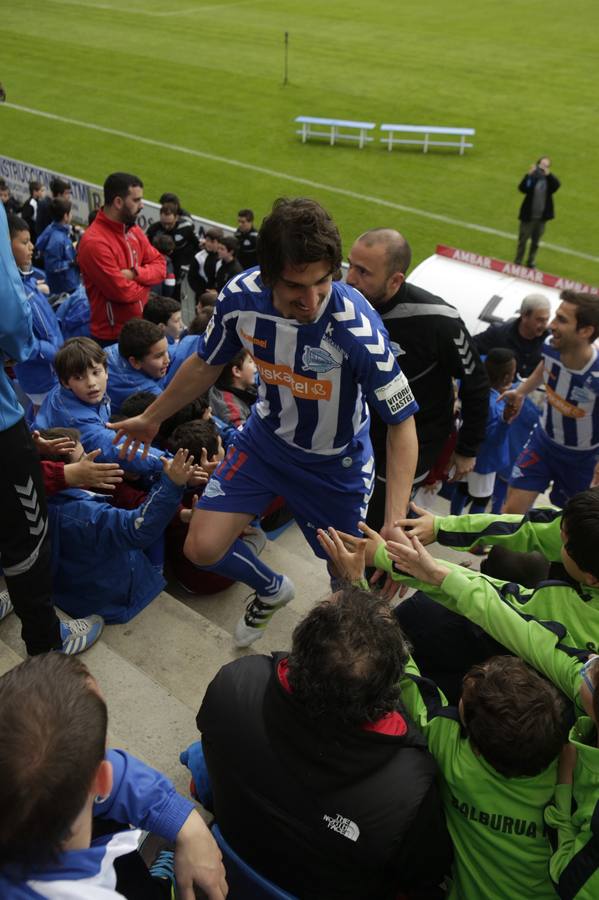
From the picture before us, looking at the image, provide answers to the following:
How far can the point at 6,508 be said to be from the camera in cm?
314

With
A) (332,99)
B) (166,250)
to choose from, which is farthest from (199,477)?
(332,99)

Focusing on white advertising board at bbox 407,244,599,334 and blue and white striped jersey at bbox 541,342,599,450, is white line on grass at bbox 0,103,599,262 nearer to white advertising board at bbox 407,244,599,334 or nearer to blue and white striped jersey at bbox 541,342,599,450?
white advertising board at bbox 407,244,599,334

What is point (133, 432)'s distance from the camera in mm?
4023

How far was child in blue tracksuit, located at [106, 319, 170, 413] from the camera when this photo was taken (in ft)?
17.8

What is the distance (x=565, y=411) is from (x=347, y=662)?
416cm

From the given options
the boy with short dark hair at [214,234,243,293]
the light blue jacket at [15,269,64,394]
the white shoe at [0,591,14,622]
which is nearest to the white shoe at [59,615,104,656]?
the white shoe at [0,591,14,622]

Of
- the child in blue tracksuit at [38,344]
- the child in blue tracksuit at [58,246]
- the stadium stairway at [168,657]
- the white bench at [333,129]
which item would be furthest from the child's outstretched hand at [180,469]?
the white bench at [333,129]

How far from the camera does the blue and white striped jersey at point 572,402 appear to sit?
5727 mm

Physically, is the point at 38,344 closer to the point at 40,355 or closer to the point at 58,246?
the point at 40,355

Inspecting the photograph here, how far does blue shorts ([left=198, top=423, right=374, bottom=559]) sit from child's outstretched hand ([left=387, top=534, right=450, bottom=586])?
2.46 feet

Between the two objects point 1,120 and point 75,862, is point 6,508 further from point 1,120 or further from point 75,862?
point 1,120

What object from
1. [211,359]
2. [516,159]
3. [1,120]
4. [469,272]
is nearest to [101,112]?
[1,120]

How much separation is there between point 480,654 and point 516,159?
20168mm

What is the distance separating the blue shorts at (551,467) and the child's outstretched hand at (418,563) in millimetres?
3206
